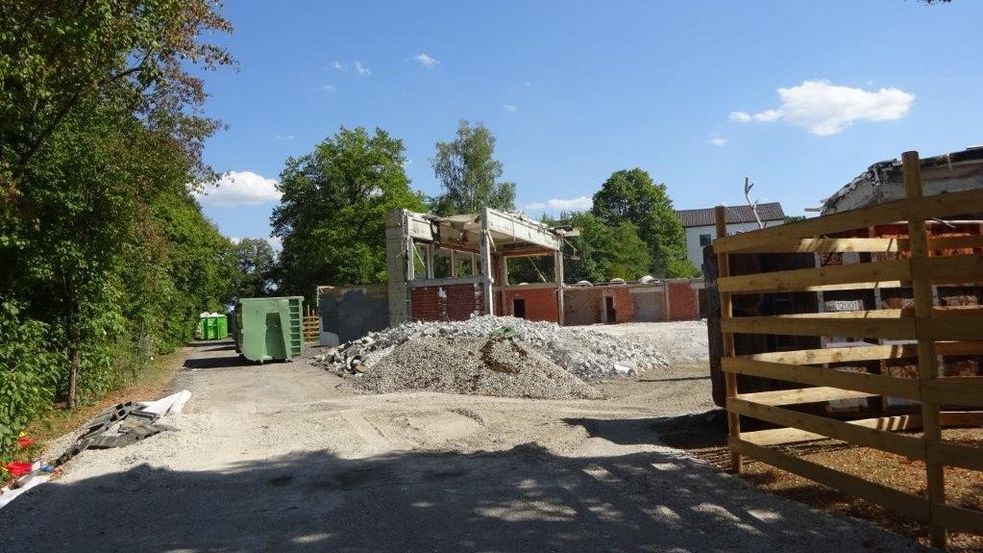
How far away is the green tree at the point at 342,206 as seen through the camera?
47.8 metres

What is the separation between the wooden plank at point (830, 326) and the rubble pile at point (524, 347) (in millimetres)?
9279

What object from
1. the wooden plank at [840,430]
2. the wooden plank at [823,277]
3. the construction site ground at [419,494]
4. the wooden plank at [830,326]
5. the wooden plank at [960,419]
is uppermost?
the wooden plank at [823,277]

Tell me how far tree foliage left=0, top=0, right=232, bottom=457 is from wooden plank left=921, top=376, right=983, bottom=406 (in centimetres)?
919

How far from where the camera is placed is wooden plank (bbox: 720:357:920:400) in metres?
4.16

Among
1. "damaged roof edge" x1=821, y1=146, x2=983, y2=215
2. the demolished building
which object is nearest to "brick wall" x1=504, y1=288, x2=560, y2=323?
the demolished building

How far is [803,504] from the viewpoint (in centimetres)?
495

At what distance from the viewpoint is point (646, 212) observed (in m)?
71.8

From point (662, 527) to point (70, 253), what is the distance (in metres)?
11.2

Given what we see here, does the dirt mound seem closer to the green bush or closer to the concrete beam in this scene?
the green bush

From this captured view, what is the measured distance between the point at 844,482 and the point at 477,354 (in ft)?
35.6

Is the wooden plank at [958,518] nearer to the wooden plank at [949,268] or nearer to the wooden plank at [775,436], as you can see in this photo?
the wooden plank at [949,268]

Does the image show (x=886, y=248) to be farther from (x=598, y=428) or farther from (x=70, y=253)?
(x=70, y=253)

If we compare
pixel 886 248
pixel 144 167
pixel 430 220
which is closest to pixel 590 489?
pixel 886 248

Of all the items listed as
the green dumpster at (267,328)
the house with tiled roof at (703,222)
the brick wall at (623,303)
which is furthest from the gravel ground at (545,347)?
the house with tiled roof at (703,222)
